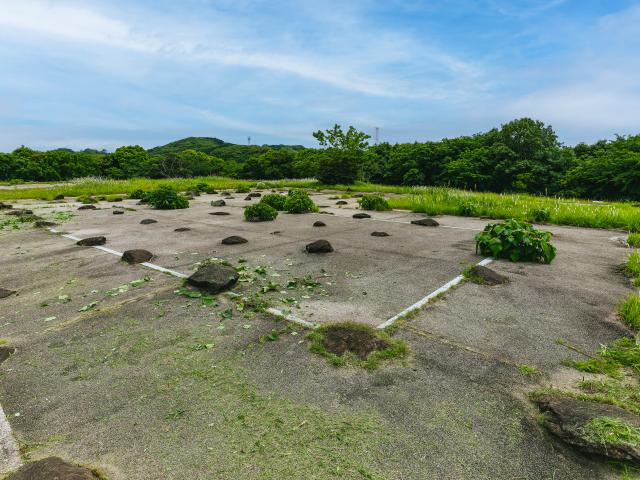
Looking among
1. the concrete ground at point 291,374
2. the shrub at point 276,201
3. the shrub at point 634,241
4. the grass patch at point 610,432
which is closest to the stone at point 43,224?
the concrete ground at point 291,374

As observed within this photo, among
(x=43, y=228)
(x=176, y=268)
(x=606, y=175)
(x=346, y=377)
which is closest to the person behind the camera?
(x=346, y=377)

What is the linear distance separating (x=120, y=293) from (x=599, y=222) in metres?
10.1

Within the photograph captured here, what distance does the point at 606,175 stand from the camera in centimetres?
2367

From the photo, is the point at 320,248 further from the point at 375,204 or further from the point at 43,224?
the point at 43,224

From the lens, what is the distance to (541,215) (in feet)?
31.5

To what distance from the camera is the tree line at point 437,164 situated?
2530 cm

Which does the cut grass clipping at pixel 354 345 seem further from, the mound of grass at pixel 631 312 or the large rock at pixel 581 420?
the mound of grass at pixel 631 312

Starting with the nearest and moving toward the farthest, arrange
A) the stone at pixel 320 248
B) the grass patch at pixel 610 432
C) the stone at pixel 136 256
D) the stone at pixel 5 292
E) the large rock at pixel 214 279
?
the grass patch at pixel 610 432, the large rock at pixel 214 279, the stone at pixel 5 292, the stone at pixel 136 256, the stone at pixel 320 248

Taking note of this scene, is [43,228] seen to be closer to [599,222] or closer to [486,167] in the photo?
[599,222]

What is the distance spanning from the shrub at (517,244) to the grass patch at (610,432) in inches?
149

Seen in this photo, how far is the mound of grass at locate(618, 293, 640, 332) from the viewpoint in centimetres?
326

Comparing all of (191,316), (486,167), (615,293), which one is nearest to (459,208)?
(615,293)

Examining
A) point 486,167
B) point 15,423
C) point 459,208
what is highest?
point 486,167

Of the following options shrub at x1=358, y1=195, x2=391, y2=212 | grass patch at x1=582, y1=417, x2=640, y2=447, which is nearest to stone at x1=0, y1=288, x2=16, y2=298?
grass patch at x1=582, y1=417, x2=640, y2=447
